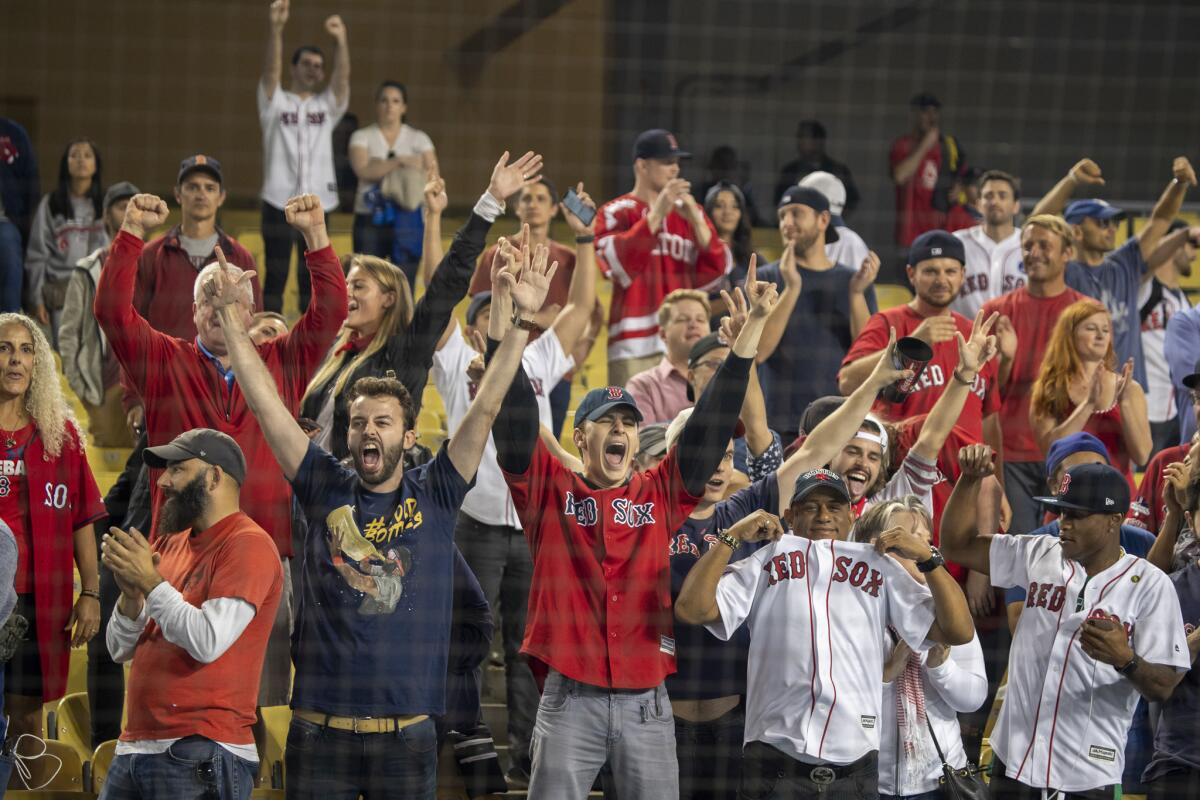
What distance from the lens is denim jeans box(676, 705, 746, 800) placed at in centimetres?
510

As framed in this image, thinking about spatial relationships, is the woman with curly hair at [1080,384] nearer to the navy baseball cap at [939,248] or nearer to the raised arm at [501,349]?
the navy baseball cap at [939,248]

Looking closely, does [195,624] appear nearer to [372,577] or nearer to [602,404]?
[372,577]

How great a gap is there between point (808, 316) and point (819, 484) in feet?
8.27

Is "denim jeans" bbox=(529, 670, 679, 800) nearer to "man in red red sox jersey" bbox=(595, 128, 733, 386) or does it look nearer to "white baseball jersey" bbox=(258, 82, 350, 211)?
"man in red red sox jersey" bbox=(595, 128, 733, 386)

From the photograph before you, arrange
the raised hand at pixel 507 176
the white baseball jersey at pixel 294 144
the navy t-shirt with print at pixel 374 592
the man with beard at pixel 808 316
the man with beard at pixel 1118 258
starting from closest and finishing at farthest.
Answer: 1. the navy t-shirt with print at pixel 374 592
2. the raised hand at pixel 507 176
3. the man with beard at pixel 808 316
4. the man with beard at pixel 1118 258
5. the white baseball jersey at pixel 294 144

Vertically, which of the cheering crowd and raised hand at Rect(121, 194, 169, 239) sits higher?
raised hand at Rect(121, 194, 169, 239)

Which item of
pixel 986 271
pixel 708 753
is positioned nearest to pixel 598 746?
pixel 708 753

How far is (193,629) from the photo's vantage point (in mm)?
4277

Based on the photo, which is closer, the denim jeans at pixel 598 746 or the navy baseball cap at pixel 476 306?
the denim jeans at pixel 598 746

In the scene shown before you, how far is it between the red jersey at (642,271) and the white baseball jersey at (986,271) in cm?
127

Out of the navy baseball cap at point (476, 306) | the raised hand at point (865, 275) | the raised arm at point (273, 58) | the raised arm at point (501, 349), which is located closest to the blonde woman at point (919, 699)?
the raised arm at point (501, 349)

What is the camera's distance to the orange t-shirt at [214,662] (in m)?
4.32

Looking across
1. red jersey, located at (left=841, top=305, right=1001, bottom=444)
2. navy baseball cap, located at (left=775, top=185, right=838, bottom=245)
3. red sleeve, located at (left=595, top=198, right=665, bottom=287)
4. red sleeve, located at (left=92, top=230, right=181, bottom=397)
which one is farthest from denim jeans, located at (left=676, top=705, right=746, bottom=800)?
red sleeve, located at (left=595, top=198, right=665, bottom=287)

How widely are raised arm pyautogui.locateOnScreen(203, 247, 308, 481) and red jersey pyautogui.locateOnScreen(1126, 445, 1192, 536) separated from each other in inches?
115
